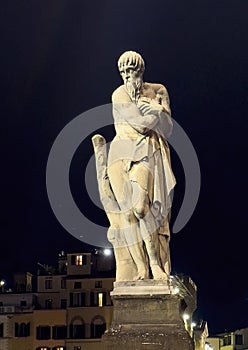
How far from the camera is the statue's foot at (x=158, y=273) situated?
46.2 feet

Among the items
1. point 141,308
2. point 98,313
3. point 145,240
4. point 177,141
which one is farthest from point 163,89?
point 98,313

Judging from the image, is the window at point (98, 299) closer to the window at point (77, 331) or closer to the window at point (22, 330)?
the window at point (77, 331)

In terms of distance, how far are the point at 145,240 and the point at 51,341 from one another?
183 ft

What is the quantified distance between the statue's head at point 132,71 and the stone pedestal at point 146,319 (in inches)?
118

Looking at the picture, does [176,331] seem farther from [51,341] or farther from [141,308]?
[51,341]

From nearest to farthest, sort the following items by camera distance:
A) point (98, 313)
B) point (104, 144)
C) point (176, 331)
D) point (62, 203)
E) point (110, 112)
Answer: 1. point (176, 331)
2. point (104, 144)
3. point (110, 112)
4. point (62, 203)
5. point (98, 313)

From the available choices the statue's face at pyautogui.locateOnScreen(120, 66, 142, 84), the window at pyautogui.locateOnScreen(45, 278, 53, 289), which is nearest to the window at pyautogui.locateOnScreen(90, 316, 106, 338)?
the window at pyautogui.locateOnScreen(45, 278, 53, 289)

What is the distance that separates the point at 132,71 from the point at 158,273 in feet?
10.3

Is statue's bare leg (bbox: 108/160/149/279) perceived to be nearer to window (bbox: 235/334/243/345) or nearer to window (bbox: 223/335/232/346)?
window (bbox: 223/335/232/346)

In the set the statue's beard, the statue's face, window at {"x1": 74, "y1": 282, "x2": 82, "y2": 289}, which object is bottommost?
the statue's beard

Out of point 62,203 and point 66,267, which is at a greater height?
point 66,267

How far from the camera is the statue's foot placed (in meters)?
14.1

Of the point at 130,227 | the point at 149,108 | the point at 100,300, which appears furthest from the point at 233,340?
the point at 149,108

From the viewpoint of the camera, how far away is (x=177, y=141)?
617 inches
